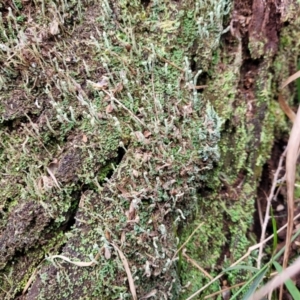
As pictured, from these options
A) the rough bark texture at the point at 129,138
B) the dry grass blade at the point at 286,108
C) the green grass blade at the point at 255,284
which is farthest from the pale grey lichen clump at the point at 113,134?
the dry grass blade at the point at 286,108

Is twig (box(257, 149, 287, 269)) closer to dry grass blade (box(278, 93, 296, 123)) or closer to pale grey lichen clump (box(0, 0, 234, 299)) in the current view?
dry grass blade (box(278, 93, 296, 123))

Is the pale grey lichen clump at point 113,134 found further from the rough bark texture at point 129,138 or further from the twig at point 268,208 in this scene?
the twig at point 268,208

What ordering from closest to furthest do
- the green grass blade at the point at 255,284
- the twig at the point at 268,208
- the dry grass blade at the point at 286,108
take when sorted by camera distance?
the green grass blade at the point at 255,284 → the twig at the point at 268,208 → the dry grass blade at the point at 286,108

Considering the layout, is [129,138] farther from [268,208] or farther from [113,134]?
[268,208]

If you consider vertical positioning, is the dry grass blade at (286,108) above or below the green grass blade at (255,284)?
above

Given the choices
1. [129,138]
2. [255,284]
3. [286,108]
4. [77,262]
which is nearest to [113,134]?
[129,138]

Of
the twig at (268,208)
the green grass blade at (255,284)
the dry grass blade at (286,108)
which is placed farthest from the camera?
the dry grass blade at (286,108)

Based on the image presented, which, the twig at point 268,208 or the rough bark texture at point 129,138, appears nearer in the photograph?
the rough bark texture at point 129,138

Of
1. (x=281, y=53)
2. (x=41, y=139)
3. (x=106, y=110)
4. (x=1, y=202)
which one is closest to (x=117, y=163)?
(x=106, y=110)
